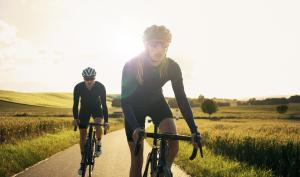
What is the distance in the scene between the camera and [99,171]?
10.1m

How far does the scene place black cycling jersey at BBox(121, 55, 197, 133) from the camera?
4.85 m

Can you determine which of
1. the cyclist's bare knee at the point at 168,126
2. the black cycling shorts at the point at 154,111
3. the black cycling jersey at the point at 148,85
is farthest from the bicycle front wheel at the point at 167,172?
the black cycling shorts at the point at 154,111

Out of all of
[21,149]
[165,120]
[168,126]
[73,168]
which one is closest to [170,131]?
[168,126]

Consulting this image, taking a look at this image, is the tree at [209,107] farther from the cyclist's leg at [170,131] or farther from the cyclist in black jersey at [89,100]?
the cyclist's leg at [170,131]

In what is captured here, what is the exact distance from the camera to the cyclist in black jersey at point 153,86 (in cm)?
463

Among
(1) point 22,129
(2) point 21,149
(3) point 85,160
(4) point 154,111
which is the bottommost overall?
(2) point 21,149

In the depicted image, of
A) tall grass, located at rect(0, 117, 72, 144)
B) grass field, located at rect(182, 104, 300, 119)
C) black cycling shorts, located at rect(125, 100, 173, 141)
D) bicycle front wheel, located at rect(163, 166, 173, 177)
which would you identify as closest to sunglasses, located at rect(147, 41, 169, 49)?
black cycling shorts, located at rect(125, 100, 173, 141)

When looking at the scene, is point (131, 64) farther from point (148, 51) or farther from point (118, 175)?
point (118, 175)

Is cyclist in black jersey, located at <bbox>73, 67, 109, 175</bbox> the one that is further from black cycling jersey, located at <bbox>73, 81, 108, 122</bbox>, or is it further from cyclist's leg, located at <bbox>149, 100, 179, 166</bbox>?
cyclist's leg, located at <bbox>149, 100, 179, 166</bbox>

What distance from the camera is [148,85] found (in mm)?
5027

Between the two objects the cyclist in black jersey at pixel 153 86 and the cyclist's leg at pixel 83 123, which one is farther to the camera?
the cyclist's leg at pixel 83 123

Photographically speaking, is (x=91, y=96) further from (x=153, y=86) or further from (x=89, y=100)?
(x=153, y=86)

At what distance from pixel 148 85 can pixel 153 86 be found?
0.07m

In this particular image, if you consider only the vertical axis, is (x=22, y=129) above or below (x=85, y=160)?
above
